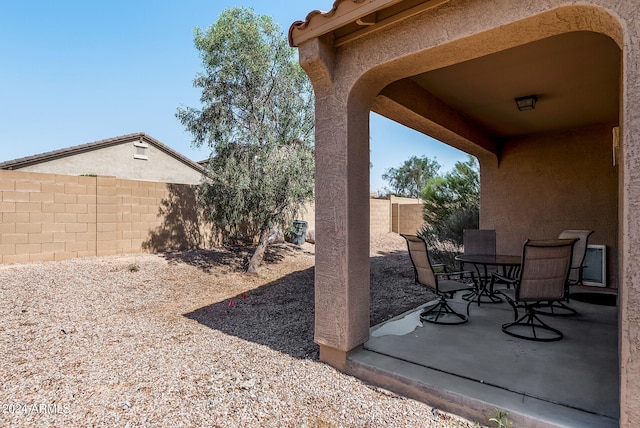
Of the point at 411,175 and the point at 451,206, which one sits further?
the point at 411,175

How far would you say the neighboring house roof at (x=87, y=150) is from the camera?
1364cm

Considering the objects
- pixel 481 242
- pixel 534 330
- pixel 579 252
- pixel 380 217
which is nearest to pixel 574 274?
pixel 579 252

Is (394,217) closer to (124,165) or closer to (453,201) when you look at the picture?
(453,201)

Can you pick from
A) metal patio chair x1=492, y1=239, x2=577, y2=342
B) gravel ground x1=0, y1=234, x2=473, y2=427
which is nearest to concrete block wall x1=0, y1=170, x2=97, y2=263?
gravel ground x1=0, y1=234, x2=473, y2=427

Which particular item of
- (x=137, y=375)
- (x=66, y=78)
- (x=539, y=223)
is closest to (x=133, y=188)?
(x=66, y=78)

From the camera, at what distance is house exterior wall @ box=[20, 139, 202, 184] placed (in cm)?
1491

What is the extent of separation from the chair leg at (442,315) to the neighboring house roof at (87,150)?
33.0ft

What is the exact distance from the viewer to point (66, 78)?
1166cm

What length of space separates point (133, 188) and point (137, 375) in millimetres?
7612

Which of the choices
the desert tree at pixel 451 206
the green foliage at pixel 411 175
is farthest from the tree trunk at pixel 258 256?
the green foliage at pixel 411 175

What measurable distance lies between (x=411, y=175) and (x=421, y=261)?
36.5 metres

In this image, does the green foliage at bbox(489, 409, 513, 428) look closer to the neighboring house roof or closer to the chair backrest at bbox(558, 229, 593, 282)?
the chair backrest at bbox(558, 229, 593, 282)

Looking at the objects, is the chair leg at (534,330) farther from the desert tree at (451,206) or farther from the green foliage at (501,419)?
the desert tree at (451,206)

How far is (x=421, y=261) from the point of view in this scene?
446 cm
